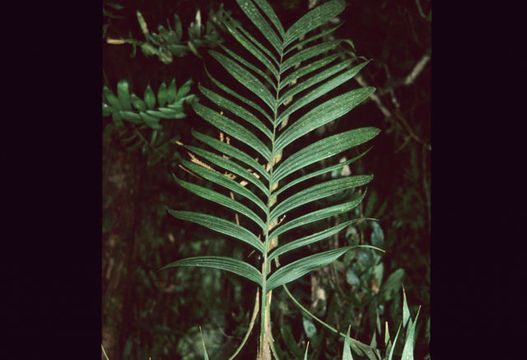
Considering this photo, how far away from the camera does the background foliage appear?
1.24 meters

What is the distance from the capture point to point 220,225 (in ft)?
2.87

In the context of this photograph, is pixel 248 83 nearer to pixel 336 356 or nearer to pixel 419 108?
pixel 336 356

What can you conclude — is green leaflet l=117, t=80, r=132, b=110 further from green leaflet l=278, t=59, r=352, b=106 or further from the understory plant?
green leaflet l=278, t=59, r=352, b=106

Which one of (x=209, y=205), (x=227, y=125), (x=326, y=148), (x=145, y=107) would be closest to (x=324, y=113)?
(x=326, y=148)

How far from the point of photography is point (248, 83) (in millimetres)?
905

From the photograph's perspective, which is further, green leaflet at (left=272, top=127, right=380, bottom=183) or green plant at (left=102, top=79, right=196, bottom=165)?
green plant at (left=102, top=79, right=196, bottom=165)

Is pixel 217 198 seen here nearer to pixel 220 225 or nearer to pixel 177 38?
pixel 220 225

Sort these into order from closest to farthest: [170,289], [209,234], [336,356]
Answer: [336,356] → [209,234] → [170,289]

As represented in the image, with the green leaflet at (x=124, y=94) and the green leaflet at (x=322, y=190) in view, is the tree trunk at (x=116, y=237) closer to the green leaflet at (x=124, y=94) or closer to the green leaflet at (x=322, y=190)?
the green leaflet at (x=124, y=94)

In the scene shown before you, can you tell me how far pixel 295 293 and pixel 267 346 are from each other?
0.46 m

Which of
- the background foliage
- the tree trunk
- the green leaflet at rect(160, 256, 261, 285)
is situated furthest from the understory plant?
the tree trunk

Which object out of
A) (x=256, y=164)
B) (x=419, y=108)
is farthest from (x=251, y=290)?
(x=419, y=108)

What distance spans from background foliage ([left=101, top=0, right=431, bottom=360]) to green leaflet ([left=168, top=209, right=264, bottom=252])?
1.10 ft

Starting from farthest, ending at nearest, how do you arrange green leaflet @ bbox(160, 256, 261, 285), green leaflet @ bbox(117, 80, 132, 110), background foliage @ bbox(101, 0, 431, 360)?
background foliage @ bbox(101, 0, 431, 360) < green leaflet @ bbox(117, 80, 132, 110) < green leaflet @ bbox(160, 256, 261, 285)
